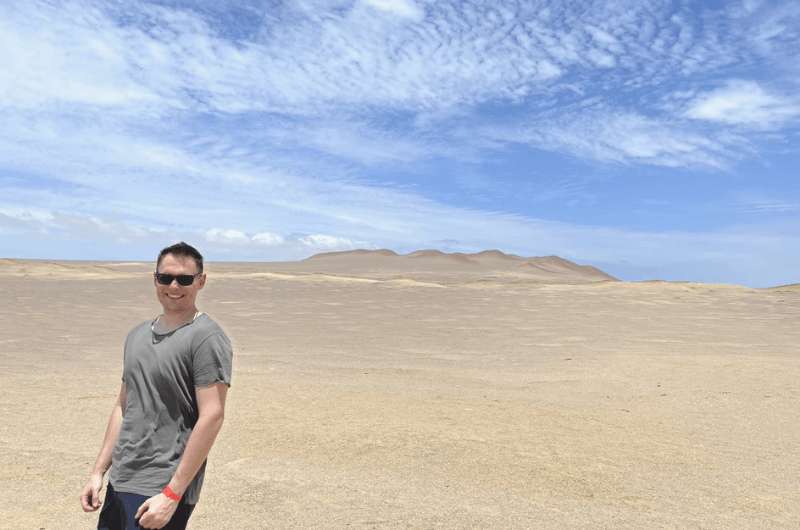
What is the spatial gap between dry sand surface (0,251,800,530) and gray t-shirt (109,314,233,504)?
215 centimetres

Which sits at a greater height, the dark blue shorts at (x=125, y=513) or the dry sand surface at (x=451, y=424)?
the dark blue shorts at (x=125, y=513)

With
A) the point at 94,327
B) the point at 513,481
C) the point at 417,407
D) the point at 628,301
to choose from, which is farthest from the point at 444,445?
the point at 628,301

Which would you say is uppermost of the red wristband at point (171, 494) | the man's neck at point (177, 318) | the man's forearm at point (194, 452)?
the man's neck at point (177, 318)

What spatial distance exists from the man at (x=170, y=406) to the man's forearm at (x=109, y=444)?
0.09 metres

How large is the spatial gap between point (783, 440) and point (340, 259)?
8258 cm

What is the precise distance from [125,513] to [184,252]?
101 cm

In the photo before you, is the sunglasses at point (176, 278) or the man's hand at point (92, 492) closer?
the sunglasses at point (176, 278)

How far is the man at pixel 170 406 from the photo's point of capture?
245 centimetres

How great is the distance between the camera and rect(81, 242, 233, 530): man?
2.45 metres

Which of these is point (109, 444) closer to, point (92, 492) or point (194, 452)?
point (92, 492)

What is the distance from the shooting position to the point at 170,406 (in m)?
2.55

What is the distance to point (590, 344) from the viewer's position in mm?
14578

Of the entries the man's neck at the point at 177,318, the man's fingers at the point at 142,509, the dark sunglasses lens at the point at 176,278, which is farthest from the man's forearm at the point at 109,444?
the dark sunglasses lens at the point at 176,278

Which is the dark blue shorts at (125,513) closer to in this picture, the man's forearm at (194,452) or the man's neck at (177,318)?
the man's forearm at (194,452)
